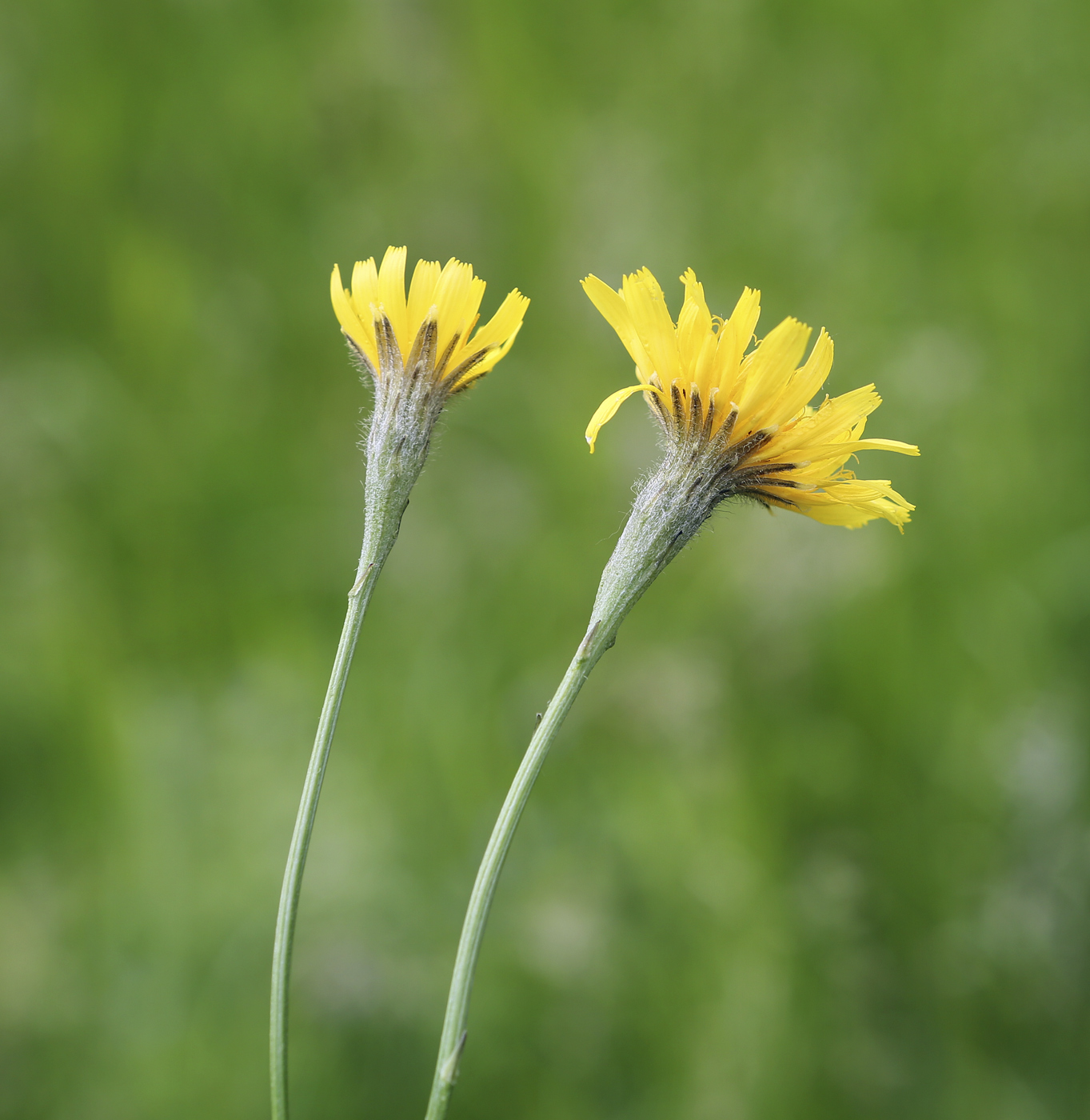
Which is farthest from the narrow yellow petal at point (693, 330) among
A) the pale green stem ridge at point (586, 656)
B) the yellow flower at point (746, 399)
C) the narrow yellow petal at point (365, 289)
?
the narrow yellow petal at point (365, 289)

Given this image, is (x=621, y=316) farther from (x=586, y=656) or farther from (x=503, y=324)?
Result: (x=586, y=656)

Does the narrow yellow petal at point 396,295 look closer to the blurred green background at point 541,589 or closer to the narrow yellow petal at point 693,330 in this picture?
the narrow yellow petal at point 693,330

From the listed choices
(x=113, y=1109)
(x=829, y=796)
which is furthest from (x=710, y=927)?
(x=113, y=1109)

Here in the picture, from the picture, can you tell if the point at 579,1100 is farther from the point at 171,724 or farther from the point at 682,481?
the point at 682,481

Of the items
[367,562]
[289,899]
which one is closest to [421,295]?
[367,562]

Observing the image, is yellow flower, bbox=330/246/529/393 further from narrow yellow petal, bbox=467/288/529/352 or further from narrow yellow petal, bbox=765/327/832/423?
narrow yellow petal, bbox=765/327/832/423

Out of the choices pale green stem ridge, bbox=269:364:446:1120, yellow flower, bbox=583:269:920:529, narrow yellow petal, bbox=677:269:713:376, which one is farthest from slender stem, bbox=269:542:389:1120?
narrow yellow petal, bbox=677:269:713:376
